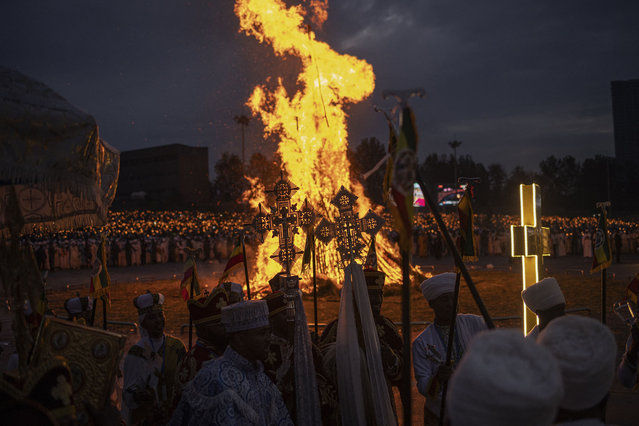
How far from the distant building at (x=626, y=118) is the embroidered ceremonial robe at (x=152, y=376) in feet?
219

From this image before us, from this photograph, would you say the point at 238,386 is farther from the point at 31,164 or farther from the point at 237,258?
the point at 237,258

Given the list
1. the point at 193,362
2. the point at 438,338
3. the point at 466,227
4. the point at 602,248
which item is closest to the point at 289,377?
the point at 193,362

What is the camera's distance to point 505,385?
Answer: 178cm

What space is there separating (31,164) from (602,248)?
24.0 feet

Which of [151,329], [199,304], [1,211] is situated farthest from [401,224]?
[151,329]

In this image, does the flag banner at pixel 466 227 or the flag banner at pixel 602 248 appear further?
the flag banner at pixel 602 248

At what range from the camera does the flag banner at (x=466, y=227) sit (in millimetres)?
4191

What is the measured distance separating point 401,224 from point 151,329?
3.31m

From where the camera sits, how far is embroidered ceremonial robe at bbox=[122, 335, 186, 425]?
466cm

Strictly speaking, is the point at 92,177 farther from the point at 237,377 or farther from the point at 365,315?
the point at 365,315

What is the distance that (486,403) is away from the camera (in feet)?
5.91

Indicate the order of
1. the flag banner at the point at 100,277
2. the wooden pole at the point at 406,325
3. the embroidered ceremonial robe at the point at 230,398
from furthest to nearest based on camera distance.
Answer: the flag banner at the point at 100,277
the embroidered ceremonial robe at the point at 230,398
the wooden pole at the point at 406,325

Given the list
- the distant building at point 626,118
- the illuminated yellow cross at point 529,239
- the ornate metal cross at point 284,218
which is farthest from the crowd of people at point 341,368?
the distant building at point 626,118

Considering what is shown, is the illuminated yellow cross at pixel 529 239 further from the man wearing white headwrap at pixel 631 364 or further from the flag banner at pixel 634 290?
the man wearing white headwrap at pixel 631 364
